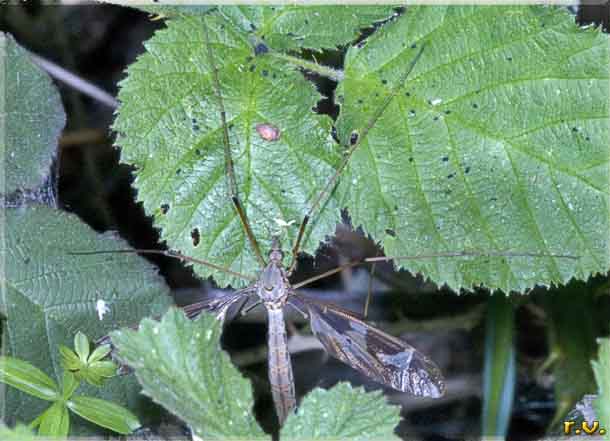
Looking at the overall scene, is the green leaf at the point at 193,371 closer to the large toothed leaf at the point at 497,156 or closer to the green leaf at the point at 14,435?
the green leaf at the point at 14,435

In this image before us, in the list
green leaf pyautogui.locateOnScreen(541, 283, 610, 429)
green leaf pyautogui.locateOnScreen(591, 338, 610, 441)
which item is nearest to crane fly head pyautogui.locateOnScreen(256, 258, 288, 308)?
green leaf pyautogui.locateOnScreen(591, 338, 610, 441)

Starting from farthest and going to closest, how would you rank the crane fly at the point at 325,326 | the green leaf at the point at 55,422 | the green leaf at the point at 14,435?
the crane fly at the point at 325,326
the green leaf at the point at 55,422
the green leaf at the point at 14,435

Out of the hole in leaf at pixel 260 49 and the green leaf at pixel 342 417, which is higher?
the hole in leaf at pixel 260 49

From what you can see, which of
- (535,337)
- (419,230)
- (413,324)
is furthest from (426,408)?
(419,230)

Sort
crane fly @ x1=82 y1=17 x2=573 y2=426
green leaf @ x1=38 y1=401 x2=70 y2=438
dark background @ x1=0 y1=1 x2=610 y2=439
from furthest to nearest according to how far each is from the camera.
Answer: dark background @ x1=0 y1=1 x2=610 y2=439 → crane fly @ x1=82 y1=17 x2=573 y2=426 → green leaf @ x1=38 y1=401 x2=70 y2=438

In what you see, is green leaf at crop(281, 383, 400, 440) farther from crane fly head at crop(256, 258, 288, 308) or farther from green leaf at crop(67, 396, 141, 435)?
crane fly head at crop(256, 258, 288, 308)

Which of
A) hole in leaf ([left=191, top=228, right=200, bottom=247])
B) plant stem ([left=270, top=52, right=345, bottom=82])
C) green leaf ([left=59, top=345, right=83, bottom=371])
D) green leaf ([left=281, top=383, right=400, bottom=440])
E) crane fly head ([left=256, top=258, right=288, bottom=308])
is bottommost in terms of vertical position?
green leaf ([left=281, top=383, right=400, bottom=440])

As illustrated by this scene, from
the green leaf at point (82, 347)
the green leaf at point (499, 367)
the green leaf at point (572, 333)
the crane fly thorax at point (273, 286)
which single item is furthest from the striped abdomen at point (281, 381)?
the green leaf at point (572, 333)

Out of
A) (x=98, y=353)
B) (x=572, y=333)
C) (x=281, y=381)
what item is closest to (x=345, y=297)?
(x=572, y=333)

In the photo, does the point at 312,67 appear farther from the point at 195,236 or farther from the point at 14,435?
the point at 14,435
